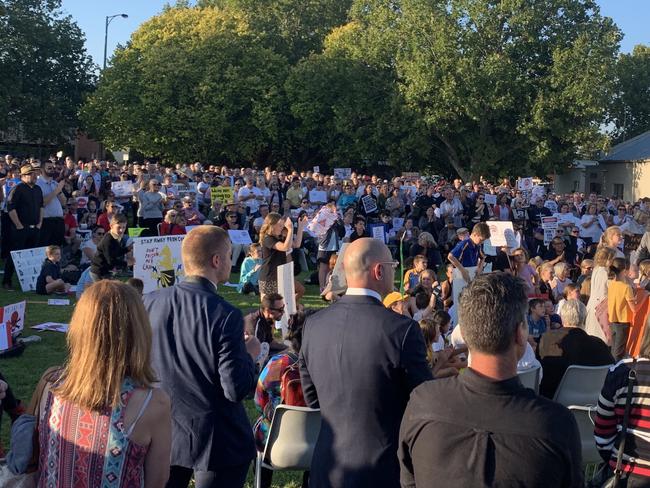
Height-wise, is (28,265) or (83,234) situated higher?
(83,234)

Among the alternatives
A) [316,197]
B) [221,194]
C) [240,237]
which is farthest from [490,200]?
[240,237]

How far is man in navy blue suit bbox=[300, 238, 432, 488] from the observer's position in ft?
10.3

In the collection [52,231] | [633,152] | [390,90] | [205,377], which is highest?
[390,90]

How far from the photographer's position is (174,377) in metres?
3.60

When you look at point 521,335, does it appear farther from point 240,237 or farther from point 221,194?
point 221,194

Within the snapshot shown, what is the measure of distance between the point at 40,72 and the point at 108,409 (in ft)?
145

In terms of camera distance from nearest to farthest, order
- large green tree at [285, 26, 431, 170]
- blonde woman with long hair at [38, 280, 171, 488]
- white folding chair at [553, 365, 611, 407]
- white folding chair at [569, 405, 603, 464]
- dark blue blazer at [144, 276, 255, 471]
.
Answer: blonde woman with long hair at [38, 280, 171, 488] < dark blue blazer at [144, 276, 255, 471] < white folding chair at [569, 405, 603, 464] < white folding chair at [553, 365, 611, 407] < large green tree at [285, 26, 431, 170]

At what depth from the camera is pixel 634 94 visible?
209ft

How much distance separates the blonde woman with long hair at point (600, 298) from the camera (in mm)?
8086

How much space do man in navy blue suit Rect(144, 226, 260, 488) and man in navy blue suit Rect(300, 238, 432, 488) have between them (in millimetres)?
407

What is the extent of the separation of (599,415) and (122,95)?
1471 inches

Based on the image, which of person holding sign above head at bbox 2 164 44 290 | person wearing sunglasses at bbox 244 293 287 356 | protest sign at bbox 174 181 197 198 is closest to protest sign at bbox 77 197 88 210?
protest sign at bbox 174 181 197 198

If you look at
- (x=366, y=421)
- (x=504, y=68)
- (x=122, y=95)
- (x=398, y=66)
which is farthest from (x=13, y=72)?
(x=366, y=421)

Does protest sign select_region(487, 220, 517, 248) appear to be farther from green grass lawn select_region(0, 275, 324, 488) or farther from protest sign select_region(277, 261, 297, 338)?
protest sign select_region(277, 261, 297, 338)
